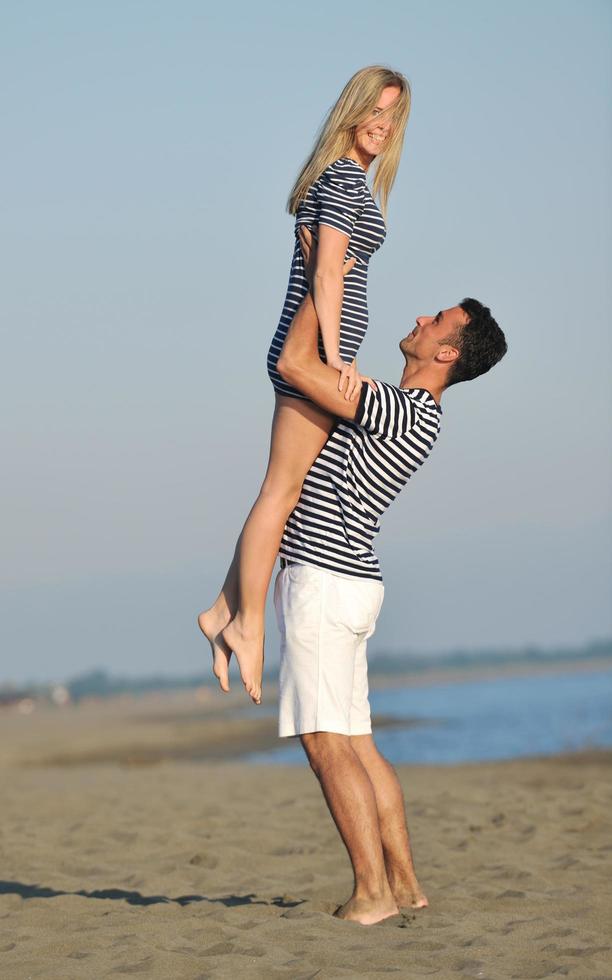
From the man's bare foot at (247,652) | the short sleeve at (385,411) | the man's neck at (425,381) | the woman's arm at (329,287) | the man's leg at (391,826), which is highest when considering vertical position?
the woman's arm at (329,287)

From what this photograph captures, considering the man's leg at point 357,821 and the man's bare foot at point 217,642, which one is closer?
the man's leg at point 357,821

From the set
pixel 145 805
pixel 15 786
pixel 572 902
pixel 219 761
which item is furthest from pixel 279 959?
pixel 219 761

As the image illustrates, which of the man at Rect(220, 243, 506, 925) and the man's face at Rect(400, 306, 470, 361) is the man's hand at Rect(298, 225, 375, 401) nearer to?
the man at Rect(220, 243, 506, 925)

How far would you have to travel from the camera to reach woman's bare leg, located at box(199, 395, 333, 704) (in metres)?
4.50

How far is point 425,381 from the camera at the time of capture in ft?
15.5

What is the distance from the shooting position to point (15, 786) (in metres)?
12.5

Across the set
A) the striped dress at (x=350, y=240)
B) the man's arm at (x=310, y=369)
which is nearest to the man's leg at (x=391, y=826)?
the man's arm at (x=310, y=369)

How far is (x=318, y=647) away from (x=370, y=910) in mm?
972

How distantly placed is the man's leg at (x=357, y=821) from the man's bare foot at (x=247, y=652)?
1.01 ft

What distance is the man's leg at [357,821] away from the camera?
14.5 ft

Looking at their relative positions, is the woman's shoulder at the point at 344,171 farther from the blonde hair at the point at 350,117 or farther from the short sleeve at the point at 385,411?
the short sleeve at the point at 385,411

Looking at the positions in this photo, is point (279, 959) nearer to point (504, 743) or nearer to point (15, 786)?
point (15, 786)

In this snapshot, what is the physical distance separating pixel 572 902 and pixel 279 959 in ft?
5.15

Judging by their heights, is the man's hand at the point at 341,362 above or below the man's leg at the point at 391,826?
above
